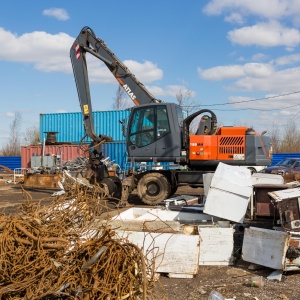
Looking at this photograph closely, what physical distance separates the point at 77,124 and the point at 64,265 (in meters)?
26.2

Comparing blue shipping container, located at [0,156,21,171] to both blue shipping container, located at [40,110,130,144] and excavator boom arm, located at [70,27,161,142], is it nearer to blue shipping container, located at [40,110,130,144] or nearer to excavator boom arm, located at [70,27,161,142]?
blue shipping container, located at [40,110,130,144]

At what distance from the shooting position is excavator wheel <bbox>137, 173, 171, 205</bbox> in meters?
11.6

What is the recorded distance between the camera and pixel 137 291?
12.1 feet

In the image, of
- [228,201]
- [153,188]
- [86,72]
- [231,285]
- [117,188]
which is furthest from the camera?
[86,72]

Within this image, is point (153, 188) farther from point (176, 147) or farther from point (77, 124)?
point (77, 124)

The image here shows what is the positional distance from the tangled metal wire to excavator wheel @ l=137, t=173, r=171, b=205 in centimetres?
763

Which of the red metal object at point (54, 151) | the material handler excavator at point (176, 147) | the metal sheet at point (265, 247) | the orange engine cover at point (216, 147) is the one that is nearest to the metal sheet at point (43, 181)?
the red metal object at point (54, 151)

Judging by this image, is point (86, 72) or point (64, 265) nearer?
point (64, 265)

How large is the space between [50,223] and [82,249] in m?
0.46

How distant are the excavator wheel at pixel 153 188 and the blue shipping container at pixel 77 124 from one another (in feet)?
52.5

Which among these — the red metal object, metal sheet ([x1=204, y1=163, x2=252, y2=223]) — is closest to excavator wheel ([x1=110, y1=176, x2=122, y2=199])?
metal sheet ([x1=204, y1=163, x2=252, y2=223])

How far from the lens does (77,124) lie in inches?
1156

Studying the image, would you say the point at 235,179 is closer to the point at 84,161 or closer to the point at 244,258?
the point at 244,258

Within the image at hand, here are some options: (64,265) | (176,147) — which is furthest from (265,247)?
(176,147)
